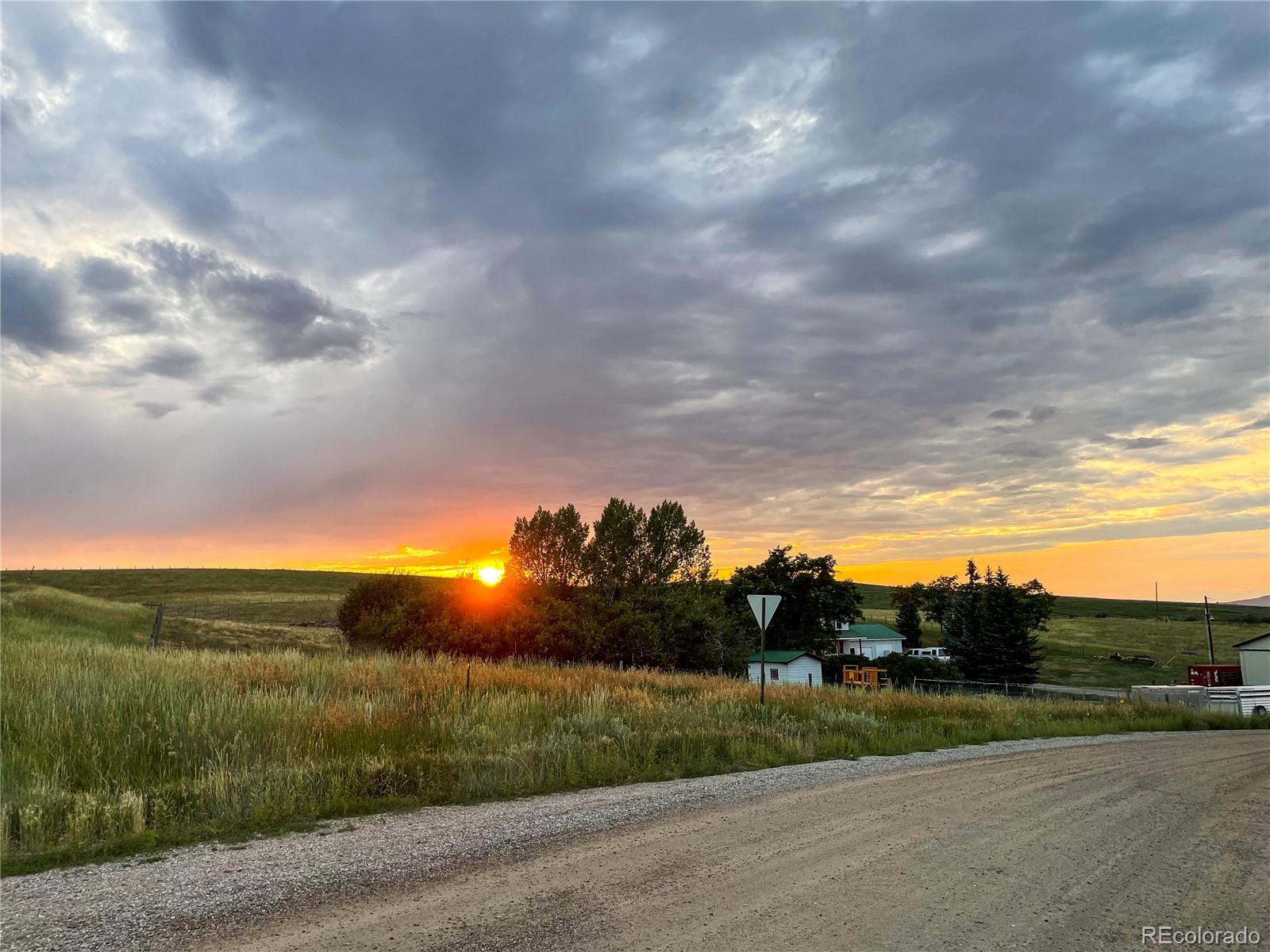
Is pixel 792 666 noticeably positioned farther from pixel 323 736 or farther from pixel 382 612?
pixel 323 736

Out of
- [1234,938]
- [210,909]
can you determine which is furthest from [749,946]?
[210,909]

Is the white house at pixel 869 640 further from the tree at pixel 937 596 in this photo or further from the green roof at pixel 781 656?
the green roof at pixel 781 656

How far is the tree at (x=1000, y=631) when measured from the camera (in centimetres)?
6525

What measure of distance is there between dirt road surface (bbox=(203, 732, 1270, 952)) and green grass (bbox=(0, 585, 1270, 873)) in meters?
2.93

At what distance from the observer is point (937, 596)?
333 feet

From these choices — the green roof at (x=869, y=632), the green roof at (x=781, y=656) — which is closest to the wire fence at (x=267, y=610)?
the green roof at (x=781, y=656)

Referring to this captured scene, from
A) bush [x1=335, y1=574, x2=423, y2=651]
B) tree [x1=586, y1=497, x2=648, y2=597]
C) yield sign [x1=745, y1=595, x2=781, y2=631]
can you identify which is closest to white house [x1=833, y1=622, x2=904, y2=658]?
tree [x1=586, y1=497, x2=648, y2=597]

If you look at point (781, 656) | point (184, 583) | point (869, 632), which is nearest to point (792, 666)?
point (781, 656)

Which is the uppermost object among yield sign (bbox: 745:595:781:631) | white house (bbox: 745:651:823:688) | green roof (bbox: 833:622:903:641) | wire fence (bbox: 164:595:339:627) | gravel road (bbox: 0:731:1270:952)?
yield sign (bbox: 745:595:781:631)

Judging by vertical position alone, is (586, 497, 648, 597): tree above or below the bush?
above

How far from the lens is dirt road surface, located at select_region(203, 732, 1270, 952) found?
5.16 meters

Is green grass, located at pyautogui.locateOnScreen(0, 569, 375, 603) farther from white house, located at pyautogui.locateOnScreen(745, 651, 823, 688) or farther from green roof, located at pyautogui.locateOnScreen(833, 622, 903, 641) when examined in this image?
green roof, located at pyautogui.locateOnScreen(833, 622, 903, 641)

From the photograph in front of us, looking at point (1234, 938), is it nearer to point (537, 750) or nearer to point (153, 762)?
point (537, 750)

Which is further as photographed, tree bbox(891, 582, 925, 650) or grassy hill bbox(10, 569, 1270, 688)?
tree bbox(891, 582, 925, 650)
